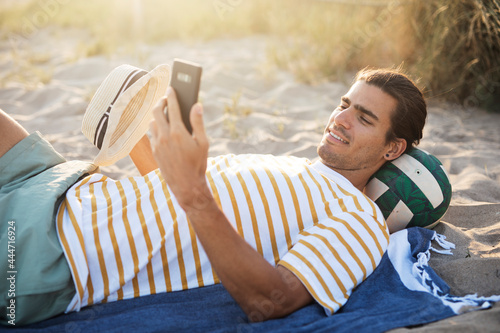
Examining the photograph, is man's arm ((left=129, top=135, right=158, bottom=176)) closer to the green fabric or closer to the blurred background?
the green fabric

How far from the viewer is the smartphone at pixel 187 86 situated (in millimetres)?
1389

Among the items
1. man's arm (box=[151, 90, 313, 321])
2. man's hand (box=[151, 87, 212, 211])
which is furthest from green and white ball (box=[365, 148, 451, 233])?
man's hand (box=[151, 87, 212, 211])

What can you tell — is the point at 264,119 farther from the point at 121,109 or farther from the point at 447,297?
the point at 447,297

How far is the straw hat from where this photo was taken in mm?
2254

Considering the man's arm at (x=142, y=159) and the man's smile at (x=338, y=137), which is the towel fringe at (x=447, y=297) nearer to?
the man's smile at (x=338, y=137)

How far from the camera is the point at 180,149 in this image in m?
1.35

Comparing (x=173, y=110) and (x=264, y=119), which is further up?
Answer: (x=173, y=110)

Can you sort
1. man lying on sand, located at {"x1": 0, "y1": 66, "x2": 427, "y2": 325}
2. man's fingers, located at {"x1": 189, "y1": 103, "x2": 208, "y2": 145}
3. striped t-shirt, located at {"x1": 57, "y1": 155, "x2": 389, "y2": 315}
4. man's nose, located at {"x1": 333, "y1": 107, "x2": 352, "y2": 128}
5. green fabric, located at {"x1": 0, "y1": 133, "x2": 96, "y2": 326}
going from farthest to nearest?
man's nose, located at {"x1": 333, "y1": 107, "x2": 352, "y2": 128} → striped t-shirt, located at {"x1": 57, "y1": 155, "x2": 389, "y2": 315} → green fabric, located at {"x1": 0, "y1": 133, "x2": 96, "y2": 326} → man lying on sand, located at {"x1": 0, "y1": 66, "x2": 427, "y2": 325} → man's fingers, located at {"x1": 189, "y1": 103, "x2": 208, "y2": 145}

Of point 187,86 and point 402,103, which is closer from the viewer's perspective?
point 187,86

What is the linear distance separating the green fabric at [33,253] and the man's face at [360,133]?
138 centimetres

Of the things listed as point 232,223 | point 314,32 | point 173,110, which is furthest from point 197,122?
point 314,32

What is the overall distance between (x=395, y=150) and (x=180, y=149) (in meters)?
1.47

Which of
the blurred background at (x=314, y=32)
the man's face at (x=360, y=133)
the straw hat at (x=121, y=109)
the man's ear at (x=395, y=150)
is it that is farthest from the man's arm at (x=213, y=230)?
the blurred background at (x=314, y=32)

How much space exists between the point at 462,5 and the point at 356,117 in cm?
229
